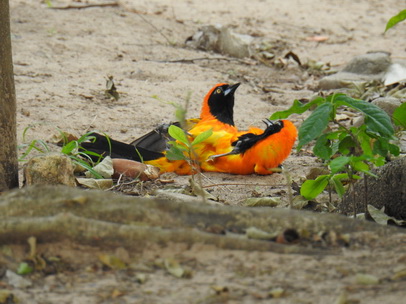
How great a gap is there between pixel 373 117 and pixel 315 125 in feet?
0.84

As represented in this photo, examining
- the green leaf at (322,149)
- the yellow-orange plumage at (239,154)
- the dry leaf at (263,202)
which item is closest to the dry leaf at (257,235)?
the green leaf at (322,149)

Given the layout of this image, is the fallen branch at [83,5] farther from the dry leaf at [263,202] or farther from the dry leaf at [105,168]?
the dry leaf at [263,202]

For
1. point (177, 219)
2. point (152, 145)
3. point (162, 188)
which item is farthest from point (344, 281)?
point (152, 145)

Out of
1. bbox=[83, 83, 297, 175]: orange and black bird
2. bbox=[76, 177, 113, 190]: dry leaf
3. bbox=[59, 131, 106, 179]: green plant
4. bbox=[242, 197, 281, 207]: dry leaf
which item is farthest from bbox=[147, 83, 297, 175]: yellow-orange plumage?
bbox=[242, 197, 281, 207]: dry leaf

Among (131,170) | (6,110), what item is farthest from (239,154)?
(6,110)

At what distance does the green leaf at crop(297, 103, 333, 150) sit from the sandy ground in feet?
1.95

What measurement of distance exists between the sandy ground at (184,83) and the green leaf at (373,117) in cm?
64

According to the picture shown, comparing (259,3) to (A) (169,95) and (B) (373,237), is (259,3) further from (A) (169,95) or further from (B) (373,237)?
(B) (373,237)

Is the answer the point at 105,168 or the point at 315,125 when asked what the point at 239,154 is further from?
the point at 315,125

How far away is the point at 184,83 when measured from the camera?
6633mm

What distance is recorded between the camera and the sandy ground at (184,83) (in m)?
2.07

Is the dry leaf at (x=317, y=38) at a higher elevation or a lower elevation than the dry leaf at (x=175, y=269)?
lower

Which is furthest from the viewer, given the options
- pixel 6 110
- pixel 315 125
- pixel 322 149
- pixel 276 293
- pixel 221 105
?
pixel 221 105

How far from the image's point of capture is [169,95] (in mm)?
6188
